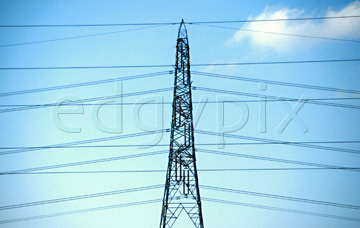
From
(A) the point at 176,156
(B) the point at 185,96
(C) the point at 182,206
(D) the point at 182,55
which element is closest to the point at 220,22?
(D) the point at 182,55

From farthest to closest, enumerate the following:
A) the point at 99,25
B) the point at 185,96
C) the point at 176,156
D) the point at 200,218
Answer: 1. the point at 99,25
2. the point at 185,96
3. the point at 176,156
4. the point at 200,218

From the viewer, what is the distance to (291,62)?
67.9 ft

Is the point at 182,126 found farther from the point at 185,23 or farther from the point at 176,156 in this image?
the point at 185,23

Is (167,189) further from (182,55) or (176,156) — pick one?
(182,55)

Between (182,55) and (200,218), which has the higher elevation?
(182,55)

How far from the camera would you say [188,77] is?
61.0 ft

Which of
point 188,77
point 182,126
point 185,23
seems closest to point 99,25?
point 185,23

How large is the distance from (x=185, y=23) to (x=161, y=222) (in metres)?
15.6

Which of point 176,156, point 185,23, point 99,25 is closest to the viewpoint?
point 176,156

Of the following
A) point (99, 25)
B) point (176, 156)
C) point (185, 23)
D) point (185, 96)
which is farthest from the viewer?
point (99, 25)

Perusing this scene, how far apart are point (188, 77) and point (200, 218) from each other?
33.9 ft

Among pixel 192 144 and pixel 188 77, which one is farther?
pixel 188 77

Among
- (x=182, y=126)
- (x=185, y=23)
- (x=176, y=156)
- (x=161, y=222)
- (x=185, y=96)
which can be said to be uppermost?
(x=185, y=23)

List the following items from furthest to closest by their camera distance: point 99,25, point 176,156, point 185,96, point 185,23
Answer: point 99,25 < point 185,23 < point 185,96 < point 176,156
